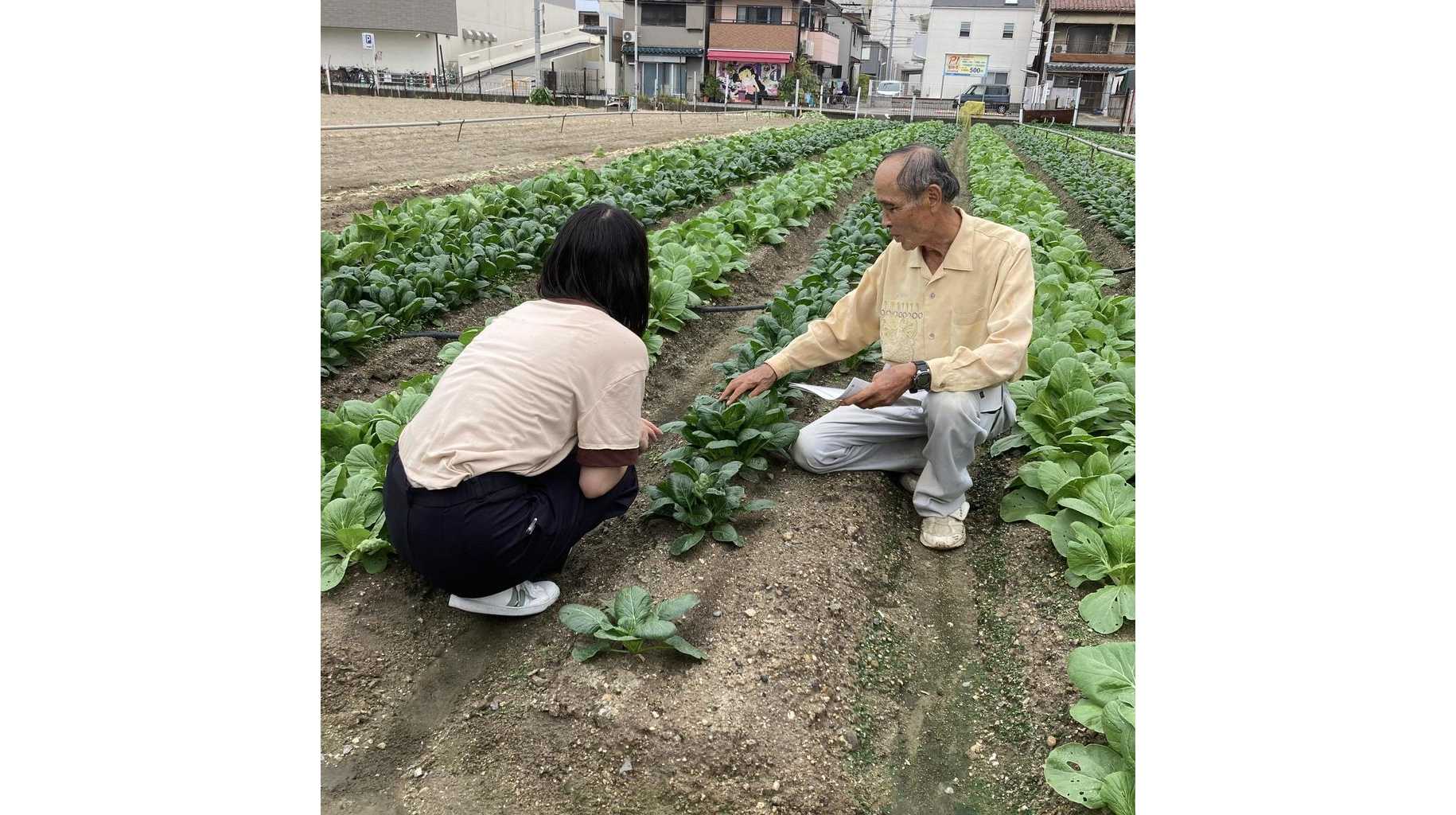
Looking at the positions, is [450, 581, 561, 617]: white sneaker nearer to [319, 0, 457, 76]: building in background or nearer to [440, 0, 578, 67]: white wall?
[319, 0, 457, 76]: building in background

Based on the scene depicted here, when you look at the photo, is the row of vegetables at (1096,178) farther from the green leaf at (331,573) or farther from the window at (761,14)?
the window at (761,14)

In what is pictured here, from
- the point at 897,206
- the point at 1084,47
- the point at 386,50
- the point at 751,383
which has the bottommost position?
the point at 751,383

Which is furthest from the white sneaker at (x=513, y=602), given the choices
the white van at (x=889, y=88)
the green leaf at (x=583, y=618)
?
the white van at (x=889, y=88)

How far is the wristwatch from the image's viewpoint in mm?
3219

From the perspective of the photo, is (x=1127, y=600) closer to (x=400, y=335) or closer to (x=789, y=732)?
(x=789, y=732)

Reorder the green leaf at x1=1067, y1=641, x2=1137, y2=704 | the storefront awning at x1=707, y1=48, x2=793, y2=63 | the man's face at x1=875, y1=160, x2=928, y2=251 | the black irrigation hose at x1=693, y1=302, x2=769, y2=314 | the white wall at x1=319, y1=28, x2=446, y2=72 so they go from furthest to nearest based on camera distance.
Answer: the storefront awning at x1=707, y1=48, x2=793, y2=63
the white wall at x1=319, y1=28, x2=446, y2=72
the black irrigation hose at x1=693, y1=302, x2=769, y2=314
the man's face at x1=875, y1=160, x2=928, y2=251
the green leaf at x1=1067, y1=641, x2=1137, y2=704

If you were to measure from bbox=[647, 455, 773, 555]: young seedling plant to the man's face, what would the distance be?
Result: 1.09 m

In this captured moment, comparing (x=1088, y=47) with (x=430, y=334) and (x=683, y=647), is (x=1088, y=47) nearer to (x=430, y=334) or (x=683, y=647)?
(x=430, y=334)

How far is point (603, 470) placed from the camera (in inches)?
103

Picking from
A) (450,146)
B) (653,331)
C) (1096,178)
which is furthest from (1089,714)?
(450,146)

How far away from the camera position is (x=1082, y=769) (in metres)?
2.17

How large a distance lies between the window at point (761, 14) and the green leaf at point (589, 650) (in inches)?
1948

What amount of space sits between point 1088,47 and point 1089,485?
49130mm

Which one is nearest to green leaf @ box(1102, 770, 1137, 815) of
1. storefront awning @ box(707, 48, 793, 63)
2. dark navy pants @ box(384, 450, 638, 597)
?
dark navy pants @ box(384, 450, 638, 597)
